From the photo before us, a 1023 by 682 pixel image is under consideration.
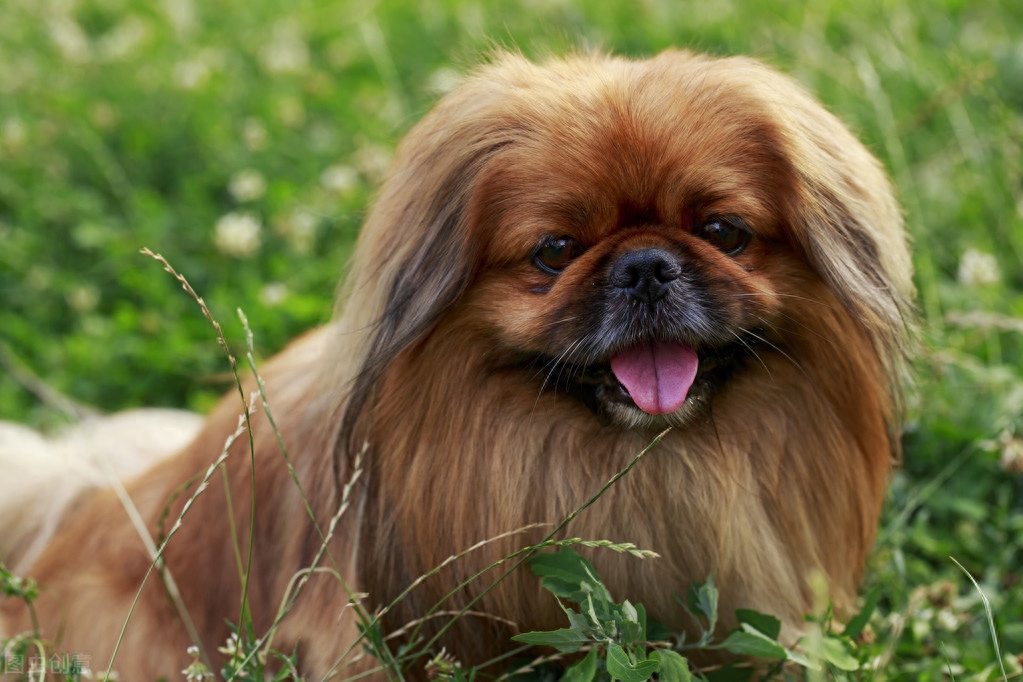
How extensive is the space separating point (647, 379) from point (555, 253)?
30cm

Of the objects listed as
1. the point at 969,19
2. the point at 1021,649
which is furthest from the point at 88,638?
the point at 969,19

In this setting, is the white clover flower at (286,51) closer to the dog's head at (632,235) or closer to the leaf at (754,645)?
the dog's head at (632,235)

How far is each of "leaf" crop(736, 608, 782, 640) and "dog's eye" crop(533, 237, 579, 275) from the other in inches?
29.5

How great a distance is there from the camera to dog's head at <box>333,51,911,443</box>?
6.66ft

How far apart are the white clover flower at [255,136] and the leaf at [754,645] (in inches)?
127

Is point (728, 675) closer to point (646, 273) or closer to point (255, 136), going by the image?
point (646, 273)

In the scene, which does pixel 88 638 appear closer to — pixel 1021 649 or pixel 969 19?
pixel 1021 649

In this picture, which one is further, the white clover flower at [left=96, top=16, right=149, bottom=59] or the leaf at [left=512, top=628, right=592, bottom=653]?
the white clover flower at [left=96, top=16, right=149, bottom=59]

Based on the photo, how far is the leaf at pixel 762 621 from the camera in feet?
7.05

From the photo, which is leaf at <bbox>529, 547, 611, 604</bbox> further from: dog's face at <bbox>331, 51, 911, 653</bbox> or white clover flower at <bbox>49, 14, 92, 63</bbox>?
white clover flower at <bbox>49, 14, 92, 63</bbox>

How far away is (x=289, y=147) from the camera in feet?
15.3

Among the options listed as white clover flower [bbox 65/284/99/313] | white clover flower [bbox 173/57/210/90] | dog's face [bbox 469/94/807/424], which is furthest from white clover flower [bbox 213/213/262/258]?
dog's face [bbox 469/94/807/424]

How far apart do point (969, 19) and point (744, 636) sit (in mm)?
4351

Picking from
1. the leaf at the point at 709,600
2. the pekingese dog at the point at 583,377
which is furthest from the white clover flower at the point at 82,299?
the leaf at the point at 709,600
